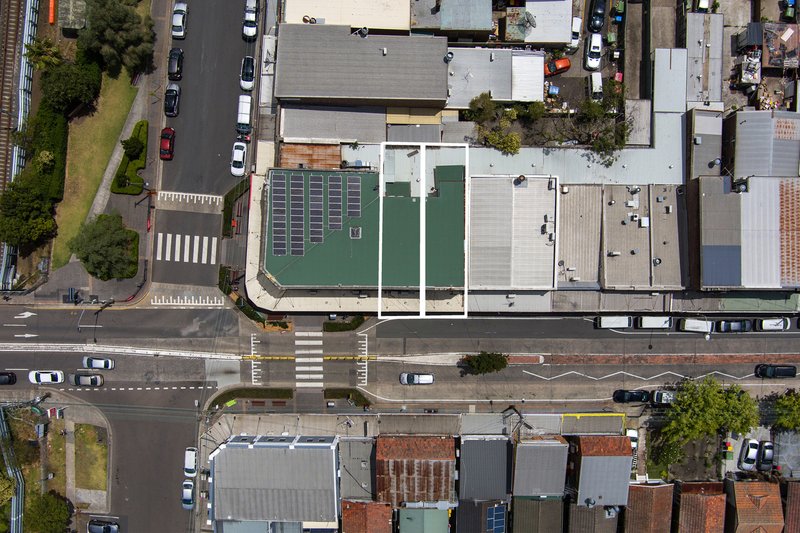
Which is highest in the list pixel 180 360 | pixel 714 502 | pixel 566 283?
pixel 566 283

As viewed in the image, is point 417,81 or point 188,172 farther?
point 188,172

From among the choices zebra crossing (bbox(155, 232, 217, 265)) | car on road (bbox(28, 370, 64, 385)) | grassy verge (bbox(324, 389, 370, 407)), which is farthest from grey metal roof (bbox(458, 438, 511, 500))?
car on road (bbox(28, 370, 64, 385))

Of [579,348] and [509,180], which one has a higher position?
[509,180]

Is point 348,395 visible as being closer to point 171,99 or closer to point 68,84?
point 171,99

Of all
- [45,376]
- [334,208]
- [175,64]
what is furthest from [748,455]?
[45,376]

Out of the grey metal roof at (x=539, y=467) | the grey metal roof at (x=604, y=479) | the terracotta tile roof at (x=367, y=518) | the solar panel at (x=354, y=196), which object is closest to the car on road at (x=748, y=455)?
the grey metal roof at (x=604, y=479)

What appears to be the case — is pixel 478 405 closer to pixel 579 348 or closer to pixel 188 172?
pixel 579 348

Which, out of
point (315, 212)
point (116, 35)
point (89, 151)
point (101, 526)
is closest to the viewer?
point (315, 212)

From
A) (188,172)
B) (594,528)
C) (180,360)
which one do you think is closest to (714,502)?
(594,528)

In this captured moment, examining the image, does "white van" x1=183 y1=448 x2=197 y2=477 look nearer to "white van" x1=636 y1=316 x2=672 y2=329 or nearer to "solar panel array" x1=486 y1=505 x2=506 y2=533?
"solar panel array" x1=486 y1=505 x2=506 y2=533
